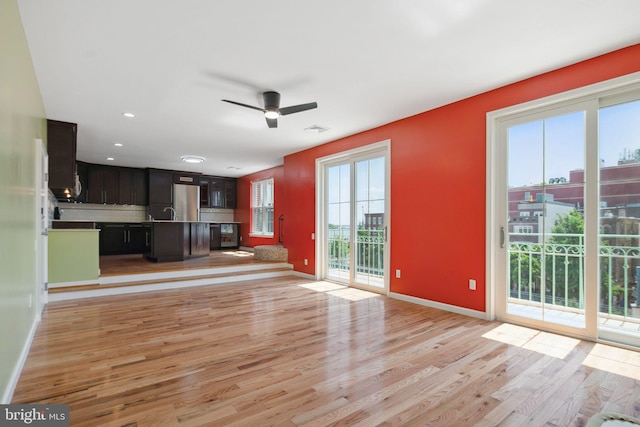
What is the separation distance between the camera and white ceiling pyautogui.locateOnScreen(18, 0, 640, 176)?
2260mm

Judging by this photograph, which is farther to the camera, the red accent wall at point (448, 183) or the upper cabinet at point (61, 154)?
the upper cabinet at point (61, 154)

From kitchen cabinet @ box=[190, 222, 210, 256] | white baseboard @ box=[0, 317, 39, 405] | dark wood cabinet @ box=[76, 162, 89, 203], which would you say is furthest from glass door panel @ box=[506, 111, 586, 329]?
dark wood cabinet @ box=[76, 162, 89, 203]

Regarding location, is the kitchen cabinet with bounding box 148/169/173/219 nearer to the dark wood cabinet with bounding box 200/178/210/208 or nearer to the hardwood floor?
the dark wood cabinet with bounding box 200/178/210/208

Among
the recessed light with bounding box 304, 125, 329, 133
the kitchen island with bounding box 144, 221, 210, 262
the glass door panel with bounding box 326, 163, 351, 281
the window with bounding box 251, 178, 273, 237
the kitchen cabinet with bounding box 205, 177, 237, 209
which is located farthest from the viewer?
the kitchen cabinet with bounding box 205, 177, 237, 209

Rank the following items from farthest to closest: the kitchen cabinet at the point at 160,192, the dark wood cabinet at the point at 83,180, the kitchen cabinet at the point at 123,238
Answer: the kitchen cabinet at the point at 160,192 < the kitchen cabinet at the point at 123,238 < the dark wood cabinet at the point at 83,180

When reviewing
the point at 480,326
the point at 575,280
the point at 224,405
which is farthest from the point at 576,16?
the point at 224,405

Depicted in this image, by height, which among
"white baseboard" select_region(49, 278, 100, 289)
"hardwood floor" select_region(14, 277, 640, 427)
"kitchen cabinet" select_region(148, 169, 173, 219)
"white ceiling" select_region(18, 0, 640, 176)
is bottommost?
"hardwood floor" select_region(14, 277, 640, 427)

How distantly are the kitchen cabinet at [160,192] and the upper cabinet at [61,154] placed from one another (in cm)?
407

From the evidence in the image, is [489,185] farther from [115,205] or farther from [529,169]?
[115,205]

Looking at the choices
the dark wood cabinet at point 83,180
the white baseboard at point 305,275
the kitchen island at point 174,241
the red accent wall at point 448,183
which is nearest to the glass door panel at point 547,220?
the red accent wall at point 448,183

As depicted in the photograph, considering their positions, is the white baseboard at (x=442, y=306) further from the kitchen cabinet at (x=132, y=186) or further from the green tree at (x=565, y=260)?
the kitchen cabinet at (x=132, y=186)

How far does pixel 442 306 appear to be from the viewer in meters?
4.07

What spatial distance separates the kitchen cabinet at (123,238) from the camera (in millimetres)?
8297

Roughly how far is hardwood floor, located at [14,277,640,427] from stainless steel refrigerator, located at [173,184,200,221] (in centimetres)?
538
